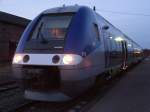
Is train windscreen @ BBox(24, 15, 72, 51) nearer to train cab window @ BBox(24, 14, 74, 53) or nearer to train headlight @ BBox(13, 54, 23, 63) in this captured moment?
train cab window @ BBox(24, 14, 74, 53)

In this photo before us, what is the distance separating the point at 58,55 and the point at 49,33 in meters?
1.11

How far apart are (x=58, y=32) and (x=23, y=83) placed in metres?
1.60

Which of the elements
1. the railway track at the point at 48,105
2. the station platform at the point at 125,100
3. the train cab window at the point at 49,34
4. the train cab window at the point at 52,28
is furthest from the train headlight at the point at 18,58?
the station platform at the point at 125,100

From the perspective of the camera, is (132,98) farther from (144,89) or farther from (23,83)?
(23,83)

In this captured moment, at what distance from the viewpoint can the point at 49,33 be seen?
30.7 feet

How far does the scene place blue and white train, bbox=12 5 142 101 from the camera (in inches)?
330

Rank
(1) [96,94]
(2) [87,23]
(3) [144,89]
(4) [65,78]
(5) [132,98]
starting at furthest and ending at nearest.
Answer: (3) [144,89] < (1) [96,94] < (5) [132,98] < (2) [87,23] < (4) [65,78]

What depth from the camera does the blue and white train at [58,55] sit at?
8.38 metres

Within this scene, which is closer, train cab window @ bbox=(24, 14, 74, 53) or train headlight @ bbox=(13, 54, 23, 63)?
train cab window @ bbox=(24, 14, 74, 53)

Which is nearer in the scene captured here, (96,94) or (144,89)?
(96,94)

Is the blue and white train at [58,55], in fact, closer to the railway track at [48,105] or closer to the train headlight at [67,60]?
the train headlight at [67,60]

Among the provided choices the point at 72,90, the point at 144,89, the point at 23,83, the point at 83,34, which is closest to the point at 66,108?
the point at 72,90

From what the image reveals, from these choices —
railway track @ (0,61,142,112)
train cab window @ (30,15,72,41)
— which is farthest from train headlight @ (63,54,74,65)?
railway track @ (0,61,142,112)

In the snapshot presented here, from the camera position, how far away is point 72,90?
847 centimetres
